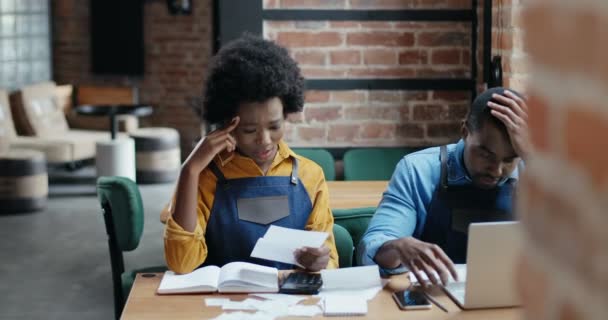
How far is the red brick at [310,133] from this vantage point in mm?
4664

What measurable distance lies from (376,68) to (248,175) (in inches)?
79.5

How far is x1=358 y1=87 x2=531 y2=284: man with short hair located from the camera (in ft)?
8.34

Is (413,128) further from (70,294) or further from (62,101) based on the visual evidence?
(62,101)

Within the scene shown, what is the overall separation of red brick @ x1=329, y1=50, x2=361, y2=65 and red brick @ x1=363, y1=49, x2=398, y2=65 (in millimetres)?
41

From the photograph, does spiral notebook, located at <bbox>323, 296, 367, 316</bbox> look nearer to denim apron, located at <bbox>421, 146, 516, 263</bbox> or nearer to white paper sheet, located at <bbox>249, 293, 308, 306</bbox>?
white paper sheet, located at <bbox>249, 293, 308, 306</bbox>

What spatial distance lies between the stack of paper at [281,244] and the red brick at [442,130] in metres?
2.31

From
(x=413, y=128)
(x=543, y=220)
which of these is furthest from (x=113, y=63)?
(x=543, y=220)

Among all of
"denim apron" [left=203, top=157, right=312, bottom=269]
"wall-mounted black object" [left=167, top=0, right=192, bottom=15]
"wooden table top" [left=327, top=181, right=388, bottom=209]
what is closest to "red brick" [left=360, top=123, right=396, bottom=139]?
"wooden table top" [left=327, top=181, right=388, bottom=209]

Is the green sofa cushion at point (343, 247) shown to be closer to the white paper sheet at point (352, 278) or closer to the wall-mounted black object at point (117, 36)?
the white paper sheet at point (352, 278)

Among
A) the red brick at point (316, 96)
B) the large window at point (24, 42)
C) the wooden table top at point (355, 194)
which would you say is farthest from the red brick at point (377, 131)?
the large window at point (24, 42)

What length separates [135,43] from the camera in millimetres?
11055

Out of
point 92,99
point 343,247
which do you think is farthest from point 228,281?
point 92,99

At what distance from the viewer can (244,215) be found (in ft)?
9.00

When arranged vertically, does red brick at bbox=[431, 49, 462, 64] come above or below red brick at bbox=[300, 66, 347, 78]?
A: above
